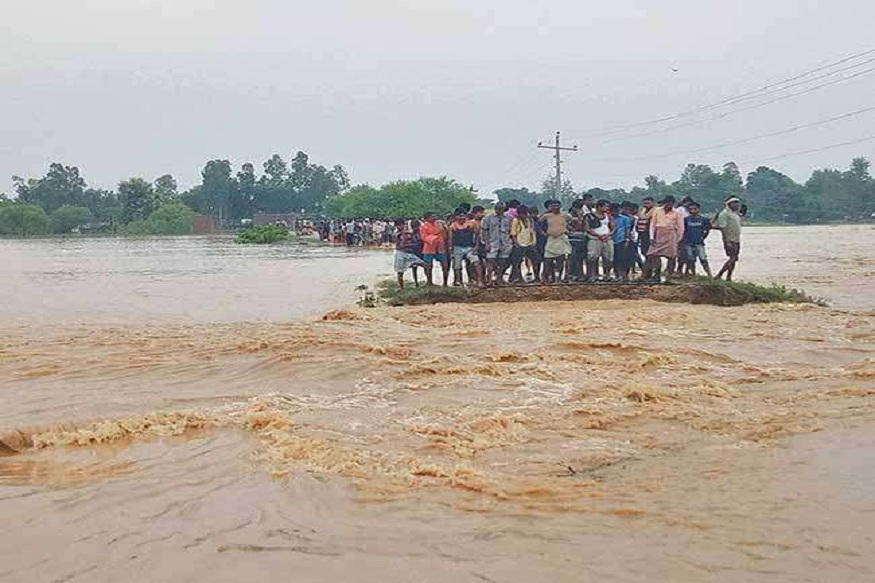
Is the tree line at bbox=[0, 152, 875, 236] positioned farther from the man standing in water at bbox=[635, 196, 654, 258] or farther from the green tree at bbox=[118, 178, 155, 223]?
the man standing in water at bbox=[635, 196, 654, 258]

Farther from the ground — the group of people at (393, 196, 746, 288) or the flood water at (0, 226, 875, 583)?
the group of people at (393, 196, 746, 288)

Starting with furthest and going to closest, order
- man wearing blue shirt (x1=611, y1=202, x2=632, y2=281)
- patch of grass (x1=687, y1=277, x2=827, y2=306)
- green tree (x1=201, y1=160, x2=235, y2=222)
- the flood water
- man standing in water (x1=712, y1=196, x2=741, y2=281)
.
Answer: green tree (x1=201, y1=160, x2=235, y2=222) < man wearing blue shirt (x1=611, y1=202, x2=632, y2=281) < man standing in water (x1=712, y1=196, x2=741, y2=281) < patch of grass (x1=687, y1=277, x2=827, y2=306) < the flood water

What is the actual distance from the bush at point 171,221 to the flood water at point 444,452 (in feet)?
261

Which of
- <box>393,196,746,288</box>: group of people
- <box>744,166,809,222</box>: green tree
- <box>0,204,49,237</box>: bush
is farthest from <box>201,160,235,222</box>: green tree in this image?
<box>393,196,746,288</box>: group of people

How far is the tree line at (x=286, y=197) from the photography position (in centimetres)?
8719

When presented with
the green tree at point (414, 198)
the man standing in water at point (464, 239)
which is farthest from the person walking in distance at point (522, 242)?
the green tree at point (414, 198)

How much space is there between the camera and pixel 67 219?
90.6 m

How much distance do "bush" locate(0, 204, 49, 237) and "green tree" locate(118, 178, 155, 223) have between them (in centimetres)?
896

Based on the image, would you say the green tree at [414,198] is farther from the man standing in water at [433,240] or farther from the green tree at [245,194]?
the man standing in water at [433,240]

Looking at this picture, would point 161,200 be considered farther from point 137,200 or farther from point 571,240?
point 571,240

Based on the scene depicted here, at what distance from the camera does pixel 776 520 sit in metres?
4.22

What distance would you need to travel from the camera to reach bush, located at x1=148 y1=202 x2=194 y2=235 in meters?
87.6

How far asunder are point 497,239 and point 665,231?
2.83 m

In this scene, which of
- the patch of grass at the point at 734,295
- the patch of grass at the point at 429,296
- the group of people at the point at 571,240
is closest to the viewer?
the patch of grass at the point at 734,295
